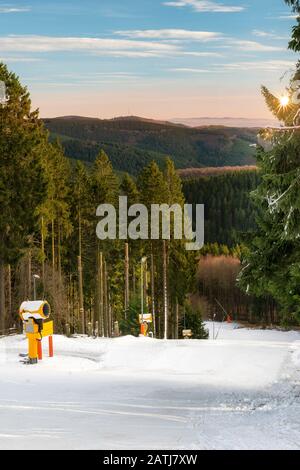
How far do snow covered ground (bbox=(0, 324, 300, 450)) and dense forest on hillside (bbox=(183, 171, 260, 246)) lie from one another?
445 feet

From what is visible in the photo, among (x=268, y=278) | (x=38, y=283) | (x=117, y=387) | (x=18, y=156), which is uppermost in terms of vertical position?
(x=18, y=156)

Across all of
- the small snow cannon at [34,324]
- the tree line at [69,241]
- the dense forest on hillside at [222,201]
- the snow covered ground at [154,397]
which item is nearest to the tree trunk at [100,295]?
the tree line at [69,241]

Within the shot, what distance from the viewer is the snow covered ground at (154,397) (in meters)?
10.7

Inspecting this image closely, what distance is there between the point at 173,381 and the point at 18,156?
2256cm


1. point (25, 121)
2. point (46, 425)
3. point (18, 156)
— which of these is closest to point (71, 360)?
point (46, 425)

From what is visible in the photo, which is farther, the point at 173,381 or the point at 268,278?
the point at 173,381

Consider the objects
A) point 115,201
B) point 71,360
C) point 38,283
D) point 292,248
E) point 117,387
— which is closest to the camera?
point 292,248

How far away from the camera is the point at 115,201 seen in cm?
5966

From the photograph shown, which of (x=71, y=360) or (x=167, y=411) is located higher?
(x=167, y=411)

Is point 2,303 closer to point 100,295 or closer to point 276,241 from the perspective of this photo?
point 100,295

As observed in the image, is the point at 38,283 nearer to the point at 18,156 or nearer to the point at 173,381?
the point at 18,156
